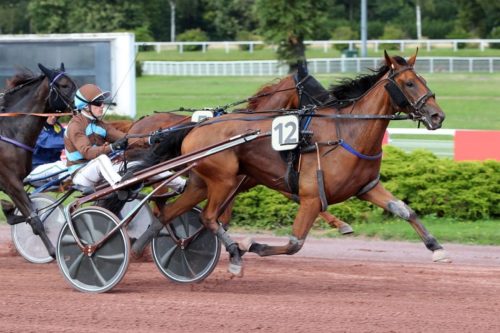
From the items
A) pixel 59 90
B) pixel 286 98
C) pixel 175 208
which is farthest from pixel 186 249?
pixel 59 90

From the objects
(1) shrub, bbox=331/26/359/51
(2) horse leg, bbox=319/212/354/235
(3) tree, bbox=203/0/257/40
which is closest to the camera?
(2) horse leg, bbox=319/212/354/235

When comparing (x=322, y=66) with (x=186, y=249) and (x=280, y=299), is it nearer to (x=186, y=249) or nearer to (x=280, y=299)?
(x=186, y=249)

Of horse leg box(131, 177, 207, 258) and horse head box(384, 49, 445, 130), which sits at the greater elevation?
horse head box(384, 49, 445, 130)

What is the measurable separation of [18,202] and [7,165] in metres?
0.33

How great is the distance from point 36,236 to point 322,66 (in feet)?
84.3

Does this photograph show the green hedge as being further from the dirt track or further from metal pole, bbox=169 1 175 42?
metal pole, bbox=169 1 175 42

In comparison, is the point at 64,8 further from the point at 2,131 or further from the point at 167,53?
the point at 2,131

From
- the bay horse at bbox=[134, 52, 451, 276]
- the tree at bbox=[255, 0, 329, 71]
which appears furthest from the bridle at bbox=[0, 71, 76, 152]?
the tree at bbox=[255, 0, 329, 71]

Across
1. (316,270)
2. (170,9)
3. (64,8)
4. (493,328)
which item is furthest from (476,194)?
(170,9)

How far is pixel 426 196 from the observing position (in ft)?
33.8

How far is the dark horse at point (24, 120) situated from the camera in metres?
8.34

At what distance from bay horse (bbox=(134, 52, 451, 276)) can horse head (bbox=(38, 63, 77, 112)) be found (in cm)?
136

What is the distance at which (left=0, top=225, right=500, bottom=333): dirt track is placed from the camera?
237 inches

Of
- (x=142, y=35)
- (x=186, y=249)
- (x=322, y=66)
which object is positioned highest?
(x=142, y=35)
